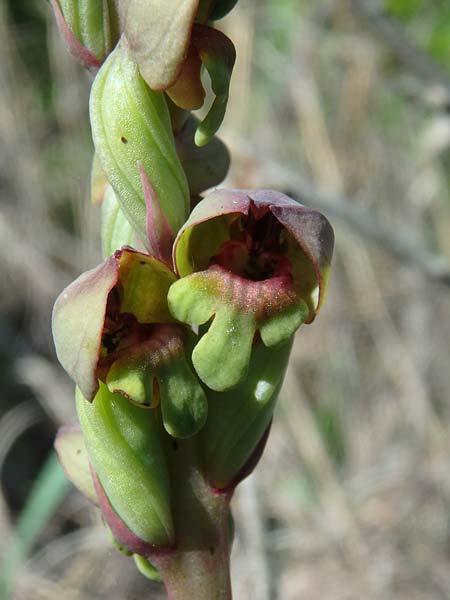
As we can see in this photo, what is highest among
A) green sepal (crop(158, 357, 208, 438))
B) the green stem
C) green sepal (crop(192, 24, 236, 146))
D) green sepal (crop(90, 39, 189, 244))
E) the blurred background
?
green sepal (crop(192, 24, 236, 146))

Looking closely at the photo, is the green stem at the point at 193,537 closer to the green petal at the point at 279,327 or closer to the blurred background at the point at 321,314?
the green petal at the point at 279,327

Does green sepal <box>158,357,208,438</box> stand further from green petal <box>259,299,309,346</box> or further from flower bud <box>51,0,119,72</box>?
flower bud <box>51,0,119,72</box>

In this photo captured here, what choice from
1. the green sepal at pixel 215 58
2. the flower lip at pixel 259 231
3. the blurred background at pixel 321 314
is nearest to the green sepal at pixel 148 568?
the flower lip at pixel 259 231

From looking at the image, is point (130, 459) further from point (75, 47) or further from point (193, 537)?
point (75, 47)

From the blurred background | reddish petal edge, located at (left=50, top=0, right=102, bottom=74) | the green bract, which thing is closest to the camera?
the green bract

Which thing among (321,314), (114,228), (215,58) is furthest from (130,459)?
(321,314)

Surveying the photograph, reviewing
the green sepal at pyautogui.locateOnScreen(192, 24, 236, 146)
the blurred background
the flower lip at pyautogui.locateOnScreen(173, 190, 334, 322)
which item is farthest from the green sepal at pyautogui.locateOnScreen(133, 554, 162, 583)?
the blurred background
